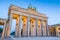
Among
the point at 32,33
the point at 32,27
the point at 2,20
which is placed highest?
the point at 2,20

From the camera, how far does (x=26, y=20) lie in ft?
83.0

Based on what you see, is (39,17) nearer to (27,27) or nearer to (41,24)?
(41,24)

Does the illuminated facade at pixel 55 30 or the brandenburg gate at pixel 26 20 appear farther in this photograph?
the illuminated facade at pixel 55 30

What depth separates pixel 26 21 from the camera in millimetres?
25219

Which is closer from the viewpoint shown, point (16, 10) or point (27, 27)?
point (16, 10)

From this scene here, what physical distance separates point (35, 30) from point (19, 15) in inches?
317

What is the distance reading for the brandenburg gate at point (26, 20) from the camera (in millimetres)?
21942

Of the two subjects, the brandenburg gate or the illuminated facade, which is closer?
the brandenburg gate

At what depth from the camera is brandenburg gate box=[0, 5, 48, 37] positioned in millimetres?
21942

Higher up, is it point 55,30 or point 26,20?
point 26,20

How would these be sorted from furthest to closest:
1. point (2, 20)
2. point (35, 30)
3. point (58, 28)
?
point (58, 28)
point (35, 30)
point (2, 20)

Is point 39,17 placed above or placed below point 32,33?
above

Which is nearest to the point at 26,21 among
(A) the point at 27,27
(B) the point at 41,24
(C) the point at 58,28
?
(A) the point at 27,27

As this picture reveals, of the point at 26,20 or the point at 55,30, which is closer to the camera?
the point at 26,20
